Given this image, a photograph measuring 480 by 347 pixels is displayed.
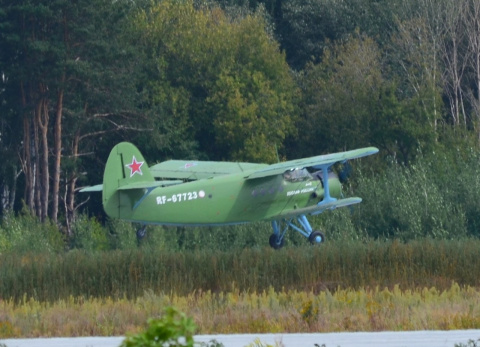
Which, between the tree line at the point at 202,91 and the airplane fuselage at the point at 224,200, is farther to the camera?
the tree line at the point at 202,91

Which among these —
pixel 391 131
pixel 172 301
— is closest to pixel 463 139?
pixel 391 131

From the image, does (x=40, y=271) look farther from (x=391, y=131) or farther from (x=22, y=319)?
(x=391, y=131)

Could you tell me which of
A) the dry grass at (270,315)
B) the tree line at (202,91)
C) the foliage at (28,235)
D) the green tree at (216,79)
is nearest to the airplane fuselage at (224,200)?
the foliage at (28,235)

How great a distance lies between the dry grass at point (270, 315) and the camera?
1460 centimetres

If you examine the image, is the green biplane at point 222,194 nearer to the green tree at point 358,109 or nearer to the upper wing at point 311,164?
the upper wing at point 311,164

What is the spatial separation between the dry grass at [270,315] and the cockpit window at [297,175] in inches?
412

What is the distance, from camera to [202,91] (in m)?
47.0

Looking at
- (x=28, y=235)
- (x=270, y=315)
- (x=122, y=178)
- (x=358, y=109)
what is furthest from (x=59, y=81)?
(x=270, y=315)

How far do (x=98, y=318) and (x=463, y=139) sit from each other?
98.7 ft

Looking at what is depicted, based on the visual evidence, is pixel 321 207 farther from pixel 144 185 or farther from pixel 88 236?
pixel 88 236

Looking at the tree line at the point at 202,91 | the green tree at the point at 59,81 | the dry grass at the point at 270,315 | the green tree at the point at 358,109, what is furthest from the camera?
the green tree at the point at 358,109

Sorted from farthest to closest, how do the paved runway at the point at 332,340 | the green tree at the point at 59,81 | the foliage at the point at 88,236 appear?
the green tree at the point at 59,81 < the foliage at the point at 88,236 < the paved runway at the point at 332,340

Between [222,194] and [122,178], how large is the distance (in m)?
2.48

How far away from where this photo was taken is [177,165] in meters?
32.8
